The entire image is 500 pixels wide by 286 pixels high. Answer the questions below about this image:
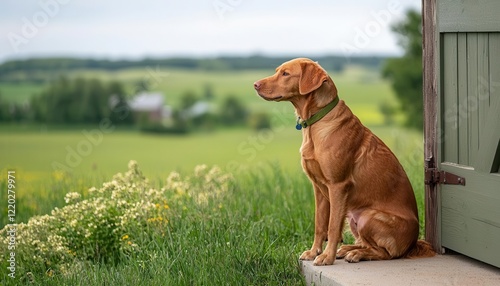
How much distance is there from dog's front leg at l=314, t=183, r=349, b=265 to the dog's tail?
1.79ft

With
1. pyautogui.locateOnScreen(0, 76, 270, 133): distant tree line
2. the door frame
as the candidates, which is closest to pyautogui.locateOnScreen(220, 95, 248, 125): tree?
pyautogui.locateOnScreen(0, 76, 270, 133): distant tree line

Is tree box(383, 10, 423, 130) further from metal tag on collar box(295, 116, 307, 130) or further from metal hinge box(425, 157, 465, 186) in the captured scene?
metal tag on collar box(295, 116, 307, 130)

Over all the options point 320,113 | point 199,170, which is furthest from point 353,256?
point 199,170

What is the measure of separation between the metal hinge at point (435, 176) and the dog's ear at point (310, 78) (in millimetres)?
1057

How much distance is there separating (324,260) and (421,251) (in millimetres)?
732

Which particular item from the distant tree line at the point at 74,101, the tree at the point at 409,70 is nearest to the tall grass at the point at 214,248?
the tree at the point at 409,70

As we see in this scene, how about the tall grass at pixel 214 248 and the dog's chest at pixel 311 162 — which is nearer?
the dog's chest at pixel 311 162

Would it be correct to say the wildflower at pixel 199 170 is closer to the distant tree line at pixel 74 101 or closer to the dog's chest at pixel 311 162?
the dog's chest at pixel 311 162

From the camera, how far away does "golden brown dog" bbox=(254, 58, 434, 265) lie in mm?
4613

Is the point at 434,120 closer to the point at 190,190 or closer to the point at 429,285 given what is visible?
the point at 429,285

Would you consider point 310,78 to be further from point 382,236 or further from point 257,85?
point 382,236

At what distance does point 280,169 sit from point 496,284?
355 cm

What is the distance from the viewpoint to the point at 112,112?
1455 centimetres

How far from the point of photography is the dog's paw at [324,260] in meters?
4.70
